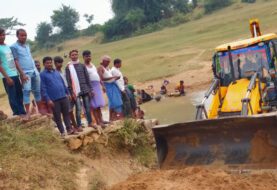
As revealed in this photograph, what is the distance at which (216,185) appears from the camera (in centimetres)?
585

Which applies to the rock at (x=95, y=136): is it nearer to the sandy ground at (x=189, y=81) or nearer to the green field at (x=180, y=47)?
the sandy ground at (x=189, y=81)

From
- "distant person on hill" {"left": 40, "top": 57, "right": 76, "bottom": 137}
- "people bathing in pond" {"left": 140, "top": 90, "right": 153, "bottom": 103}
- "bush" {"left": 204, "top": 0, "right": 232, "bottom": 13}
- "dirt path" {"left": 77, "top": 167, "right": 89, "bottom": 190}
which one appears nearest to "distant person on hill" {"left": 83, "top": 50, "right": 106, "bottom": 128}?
"distant person on hill" {"left": 40, "top": 57, "right": 76, "bottom": 137}

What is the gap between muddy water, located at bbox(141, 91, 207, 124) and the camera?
14.8m

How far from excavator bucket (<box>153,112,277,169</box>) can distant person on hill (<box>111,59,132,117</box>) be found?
7.36 feet

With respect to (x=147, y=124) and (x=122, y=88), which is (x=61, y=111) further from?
(x=122, y=88)

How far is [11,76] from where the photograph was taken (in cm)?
694

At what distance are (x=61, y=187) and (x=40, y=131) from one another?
1.21 meters

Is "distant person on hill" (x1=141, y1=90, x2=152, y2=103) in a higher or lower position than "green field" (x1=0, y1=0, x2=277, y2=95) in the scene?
lower

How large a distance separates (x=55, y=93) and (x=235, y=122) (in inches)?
115

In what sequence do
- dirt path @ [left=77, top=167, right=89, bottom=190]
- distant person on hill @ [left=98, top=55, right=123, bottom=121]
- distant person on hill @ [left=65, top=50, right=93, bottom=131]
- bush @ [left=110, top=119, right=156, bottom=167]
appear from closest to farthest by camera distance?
dirt path @ [left=77, top=167, right=89, bottom=190] → distant person on hill @ [left=65, top=50, right=93, bottom=131] → bush @ [left=110, top=119, right=156, bottom=167] → distant person on hill @ [left=98, top=55, right=123, bottom=121]

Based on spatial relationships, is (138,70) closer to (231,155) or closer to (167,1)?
(231,155)

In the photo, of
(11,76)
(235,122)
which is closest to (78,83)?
(11,76)

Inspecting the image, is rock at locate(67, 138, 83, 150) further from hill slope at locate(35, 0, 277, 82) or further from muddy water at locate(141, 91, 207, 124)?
hill slope at locate(35, 0, 277, 82)

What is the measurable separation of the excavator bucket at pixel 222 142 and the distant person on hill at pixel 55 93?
1.55m
